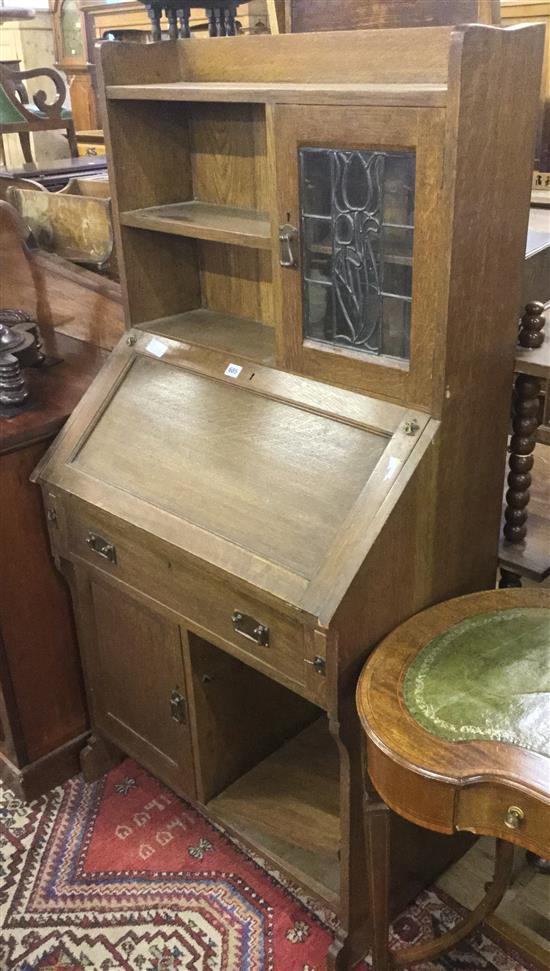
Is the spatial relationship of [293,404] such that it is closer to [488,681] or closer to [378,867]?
[488,681]

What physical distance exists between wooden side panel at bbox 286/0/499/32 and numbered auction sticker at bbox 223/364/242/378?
853mm

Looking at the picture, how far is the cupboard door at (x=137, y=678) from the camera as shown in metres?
1.97

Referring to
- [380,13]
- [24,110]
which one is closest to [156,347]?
[380,13]

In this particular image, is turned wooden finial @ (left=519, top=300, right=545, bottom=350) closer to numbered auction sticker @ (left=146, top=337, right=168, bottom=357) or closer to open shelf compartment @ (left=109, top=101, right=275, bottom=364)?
open shelf compartment @ (left=109, top=101, right=275, bottom=364)

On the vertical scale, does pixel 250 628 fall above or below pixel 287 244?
below

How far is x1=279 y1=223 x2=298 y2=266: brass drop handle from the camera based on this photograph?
1551 millimetres

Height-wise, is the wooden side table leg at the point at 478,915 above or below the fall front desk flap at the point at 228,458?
below

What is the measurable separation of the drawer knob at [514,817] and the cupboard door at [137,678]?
0.86 metres

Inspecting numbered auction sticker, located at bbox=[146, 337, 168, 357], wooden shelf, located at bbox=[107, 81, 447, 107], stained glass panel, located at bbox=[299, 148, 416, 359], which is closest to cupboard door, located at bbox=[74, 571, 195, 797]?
numbered auction sticker, located at bbox=[146, 337, 168, 357]

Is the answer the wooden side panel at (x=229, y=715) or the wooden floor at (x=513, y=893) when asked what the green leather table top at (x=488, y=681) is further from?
the wooden floor at (x=513, y=893)

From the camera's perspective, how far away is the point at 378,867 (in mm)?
1525

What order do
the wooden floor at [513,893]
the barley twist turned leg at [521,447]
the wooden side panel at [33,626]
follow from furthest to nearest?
the wooden side panel at [33,626]
the wooden floor at [513,893]
the barley twist turned leg at [521,447]

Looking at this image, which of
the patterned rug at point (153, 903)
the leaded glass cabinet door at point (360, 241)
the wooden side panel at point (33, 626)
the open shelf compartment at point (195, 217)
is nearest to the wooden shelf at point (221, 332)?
the open shelf compartment at point (195, 217)

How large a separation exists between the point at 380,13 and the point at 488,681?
1559 mm
